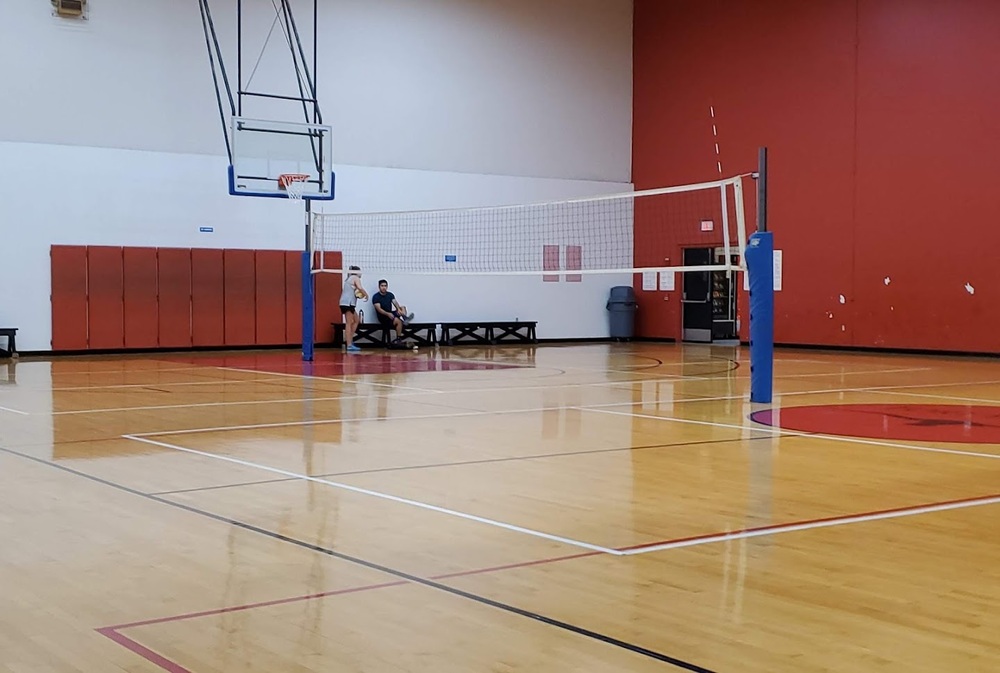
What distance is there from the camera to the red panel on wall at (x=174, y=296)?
17453 mm

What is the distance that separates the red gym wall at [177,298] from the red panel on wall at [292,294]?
16mm

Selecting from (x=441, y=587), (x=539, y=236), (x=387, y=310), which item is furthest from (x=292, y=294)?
(x=441, y=587)

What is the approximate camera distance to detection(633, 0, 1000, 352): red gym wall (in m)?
16.6

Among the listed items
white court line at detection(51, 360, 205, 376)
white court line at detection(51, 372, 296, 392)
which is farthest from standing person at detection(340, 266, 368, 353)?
white court line at detection(51, 372, 296, 392)

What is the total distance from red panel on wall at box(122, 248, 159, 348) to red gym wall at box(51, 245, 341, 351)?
2 cm

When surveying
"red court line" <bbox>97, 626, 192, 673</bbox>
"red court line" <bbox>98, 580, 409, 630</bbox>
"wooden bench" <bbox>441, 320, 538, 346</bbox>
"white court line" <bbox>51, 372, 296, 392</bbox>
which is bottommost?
"white court line" <bbox>51, 372, 296, 392</bbox>

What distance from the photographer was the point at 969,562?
12.8 ft

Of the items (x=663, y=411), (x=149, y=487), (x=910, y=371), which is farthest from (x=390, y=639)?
(x=910, y=371)

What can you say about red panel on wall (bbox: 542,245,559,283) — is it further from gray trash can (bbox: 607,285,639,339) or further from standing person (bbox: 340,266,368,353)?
standing person (bbox: 340,266,368,353)

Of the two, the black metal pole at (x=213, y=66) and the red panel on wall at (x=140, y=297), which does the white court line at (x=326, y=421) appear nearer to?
the black metal pole at (x=213, y=66)

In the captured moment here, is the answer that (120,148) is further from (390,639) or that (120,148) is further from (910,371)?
(390,639)

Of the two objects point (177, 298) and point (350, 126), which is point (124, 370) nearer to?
point (177, 298)

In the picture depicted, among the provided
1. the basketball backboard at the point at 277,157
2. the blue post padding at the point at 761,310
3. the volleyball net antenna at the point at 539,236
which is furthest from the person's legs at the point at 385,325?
the blue post padding at the point at 761,310

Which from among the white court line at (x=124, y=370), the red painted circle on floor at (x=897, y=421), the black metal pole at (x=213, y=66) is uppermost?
the black metal pole at (x=213, y=66)
